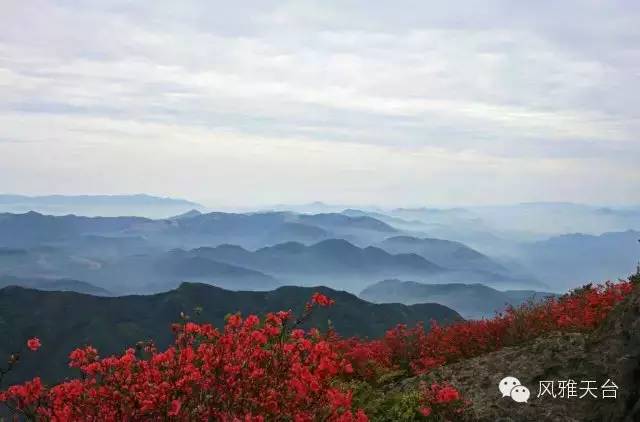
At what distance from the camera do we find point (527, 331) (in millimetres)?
11055

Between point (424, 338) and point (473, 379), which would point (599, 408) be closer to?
point (473, 379)

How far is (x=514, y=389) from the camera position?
27.7 ft

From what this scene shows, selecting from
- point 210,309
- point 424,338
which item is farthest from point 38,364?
point 424,338

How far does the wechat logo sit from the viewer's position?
8216 millimetres

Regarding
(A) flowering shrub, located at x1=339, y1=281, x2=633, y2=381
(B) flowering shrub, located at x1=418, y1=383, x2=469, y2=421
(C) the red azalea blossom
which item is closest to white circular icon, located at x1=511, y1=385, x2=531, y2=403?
(B) flowering shrub, located at x1=418, y1=383, x2=469, y2=421

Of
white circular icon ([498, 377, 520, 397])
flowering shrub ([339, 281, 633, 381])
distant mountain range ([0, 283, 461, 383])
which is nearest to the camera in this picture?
white circular icon ([498, 377, 520, 397])

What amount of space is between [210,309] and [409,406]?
184 m

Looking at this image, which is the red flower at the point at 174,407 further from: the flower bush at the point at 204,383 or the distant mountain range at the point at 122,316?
the distant mountain range at the point at 122,316

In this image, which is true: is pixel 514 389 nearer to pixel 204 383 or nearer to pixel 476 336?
pixel 476 336

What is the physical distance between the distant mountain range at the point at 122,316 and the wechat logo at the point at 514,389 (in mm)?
137057

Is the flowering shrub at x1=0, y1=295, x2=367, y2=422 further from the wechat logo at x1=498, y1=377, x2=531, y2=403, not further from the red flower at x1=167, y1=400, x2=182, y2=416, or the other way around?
the wechat logo at x1=498, y1=377, x2=531, y2=403

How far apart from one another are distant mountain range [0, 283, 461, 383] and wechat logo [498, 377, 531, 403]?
450ft

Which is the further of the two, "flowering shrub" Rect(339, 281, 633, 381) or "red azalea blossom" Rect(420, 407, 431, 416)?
"flowering shrub" Rect(339, 281, 633, 381)

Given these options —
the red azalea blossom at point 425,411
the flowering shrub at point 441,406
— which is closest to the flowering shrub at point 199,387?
the red azalea blossom at point 425,411
